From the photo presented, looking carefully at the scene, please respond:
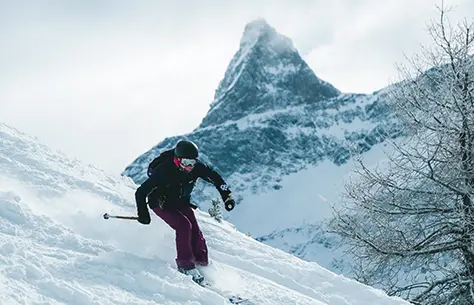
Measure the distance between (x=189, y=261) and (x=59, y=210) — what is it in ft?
7.32

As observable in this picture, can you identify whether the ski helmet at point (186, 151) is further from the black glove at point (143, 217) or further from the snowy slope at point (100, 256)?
the snowy slope at point (100, 256)

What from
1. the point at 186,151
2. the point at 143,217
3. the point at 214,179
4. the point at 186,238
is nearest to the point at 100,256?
the point at 143,217

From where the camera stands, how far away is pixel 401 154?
1120cm

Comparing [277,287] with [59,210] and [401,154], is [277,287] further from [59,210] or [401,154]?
[401,154]

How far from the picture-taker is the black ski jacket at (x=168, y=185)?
23.7 ft

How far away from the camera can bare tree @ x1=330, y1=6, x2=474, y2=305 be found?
10477mm

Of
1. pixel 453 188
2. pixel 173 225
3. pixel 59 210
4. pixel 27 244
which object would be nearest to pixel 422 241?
pixel 453 188

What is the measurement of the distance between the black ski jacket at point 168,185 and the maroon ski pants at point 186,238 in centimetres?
12

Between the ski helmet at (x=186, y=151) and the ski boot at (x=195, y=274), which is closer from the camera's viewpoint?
the ski boot at (x=195, y=274)

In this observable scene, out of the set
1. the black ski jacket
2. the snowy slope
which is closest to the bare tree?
the snowy slope

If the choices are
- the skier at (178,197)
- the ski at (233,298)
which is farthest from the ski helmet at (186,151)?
the ski at (233,298)

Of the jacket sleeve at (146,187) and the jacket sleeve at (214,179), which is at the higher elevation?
the jacket sleeve at (214,179)

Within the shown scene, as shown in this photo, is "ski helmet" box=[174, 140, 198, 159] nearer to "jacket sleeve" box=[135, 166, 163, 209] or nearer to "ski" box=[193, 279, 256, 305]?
"jacket sleeve" box=[135, 166, 163, 209]

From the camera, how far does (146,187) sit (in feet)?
23.6
